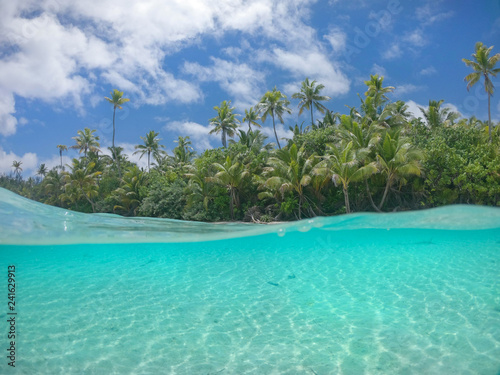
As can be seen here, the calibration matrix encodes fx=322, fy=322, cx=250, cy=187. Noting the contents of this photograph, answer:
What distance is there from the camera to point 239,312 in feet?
25.7

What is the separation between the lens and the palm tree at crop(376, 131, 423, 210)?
20609 millimetres

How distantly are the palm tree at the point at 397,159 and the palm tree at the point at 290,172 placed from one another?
16.3ft

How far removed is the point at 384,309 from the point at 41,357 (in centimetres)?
733

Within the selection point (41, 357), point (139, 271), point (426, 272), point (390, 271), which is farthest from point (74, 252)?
point (426, 272)

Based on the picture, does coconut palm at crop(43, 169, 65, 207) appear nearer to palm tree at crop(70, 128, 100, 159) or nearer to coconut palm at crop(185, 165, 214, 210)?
palm tree at crop(70, 128, 100, 159)

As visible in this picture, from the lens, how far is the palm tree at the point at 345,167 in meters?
21.0

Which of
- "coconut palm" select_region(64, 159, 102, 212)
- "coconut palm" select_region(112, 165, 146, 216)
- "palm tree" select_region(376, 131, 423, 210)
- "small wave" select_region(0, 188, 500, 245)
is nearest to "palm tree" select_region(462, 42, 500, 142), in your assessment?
"palm tree" select_region(376, 131, 423, 210)

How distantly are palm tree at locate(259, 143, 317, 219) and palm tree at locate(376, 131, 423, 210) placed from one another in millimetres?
4982

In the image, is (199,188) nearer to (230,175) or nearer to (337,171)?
(230,175)

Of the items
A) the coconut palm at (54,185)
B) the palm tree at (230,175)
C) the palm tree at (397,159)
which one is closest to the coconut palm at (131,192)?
the palm tree at (230,175)

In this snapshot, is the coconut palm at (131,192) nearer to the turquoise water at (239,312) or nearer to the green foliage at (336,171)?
the green foliage at (336,171)

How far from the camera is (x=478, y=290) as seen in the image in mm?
8789

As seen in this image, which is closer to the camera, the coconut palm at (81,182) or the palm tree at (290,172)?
the palm tree at (290,172)

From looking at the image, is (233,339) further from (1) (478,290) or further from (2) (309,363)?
(1) (478,290)
